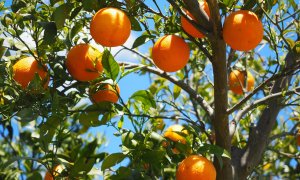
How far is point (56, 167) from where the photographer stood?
1656 mm


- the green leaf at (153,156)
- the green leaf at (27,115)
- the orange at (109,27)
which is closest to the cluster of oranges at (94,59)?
the orange at (109,27)

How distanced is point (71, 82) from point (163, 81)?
1356 mm

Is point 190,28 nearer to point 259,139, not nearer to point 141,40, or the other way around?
point 141,40

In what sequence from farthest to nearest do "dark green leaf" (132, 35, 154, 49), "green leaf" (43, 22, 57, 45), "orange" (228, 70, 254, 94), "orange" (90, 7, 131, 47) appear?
"orange" (228, 70, 254, 94) < "dark green leaf" (132, 35, 154, 49) < "green leaf" (43, 22, 57, 45) < "orange" (90, 7, 131, 47)

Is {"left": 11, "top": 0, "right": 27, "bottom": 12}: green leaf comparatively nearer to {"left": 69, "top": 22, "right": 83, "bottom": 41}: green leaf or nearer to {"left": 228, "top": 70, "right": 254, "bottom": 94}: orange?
{"left": 69, "top": 22, "right": 83, "bottom": 41}: green leaf

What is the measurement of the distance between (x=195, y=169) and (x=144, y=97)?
0.28 m

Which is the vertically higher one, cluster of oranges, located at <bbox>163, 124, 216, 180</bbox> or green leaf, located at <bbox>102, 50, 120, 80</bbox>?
green leaf, located at <bbox>102, 50, 120, 80</bbox>

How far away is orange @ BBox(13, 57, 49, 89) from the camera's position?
145cm

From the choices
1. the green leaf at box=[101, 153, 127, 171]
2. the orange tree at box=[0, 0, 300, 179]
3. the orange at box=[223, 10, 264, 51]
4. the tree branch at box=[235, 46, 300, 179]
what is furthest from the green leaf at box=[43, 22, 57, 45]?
the tree branch at box=[235, 46, 300, 179]

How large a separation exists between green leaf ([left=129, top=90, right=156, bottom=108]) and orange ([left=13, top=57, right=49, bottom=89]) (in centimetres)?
29

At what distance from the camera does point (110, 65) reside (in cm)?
128

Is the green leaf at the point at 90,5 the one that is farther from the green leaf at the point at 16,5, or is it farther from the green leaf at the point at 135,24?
the green leaf at the point at 16,5

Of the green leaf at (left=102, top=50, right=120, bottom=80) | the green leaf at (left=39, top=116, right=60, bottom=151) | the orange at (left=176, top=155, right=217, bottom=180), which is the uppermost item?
the green leaf at (left=102, top=50, right=120, bottom=80)

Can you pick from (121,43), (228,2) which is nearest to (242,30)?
(228,2)
